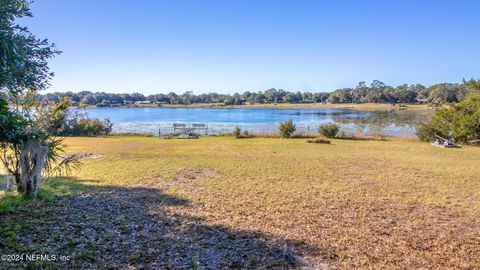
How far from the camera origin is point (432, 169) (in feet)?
41.3

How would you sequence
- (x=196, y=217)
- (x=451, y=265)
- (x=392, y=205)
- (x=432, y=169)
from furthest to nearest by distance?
(x=432, y=169), (x=392, y=205), (x=196, y=217), (x=451, y=265)

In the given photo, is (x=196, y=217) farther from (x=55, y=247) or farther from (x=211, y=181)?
(x=211, y=181)

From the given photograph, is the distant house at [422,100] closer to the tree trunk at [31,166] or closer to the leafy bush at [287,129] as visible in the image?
the leafy bush at [287,129]

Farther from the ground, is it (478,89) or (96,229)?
(478,89)

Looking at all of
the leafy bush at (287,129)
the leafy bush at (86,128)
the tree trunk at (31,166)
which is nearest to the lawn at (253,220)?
the tree trunk at (31,166)

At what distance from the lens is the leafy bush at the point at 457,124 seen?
928 inches

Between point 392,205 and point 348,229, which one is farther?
point 392,205

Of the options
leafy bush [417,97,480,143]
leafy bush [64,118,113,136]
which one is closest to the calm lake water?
leafy bush [64,118,113,136]

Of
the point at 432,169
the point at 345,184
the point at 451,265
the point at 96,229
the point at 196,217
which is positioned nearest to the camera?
the point at 451,265

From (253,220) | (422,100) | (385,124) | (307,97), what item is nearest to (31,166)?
(253,220)

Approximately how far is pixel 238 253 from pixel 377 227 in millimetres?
3032

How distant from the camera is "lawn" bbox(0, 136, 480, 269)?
462cm

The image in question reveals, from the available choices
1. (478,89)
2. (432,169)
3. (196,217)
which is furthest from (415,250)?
(478,89)

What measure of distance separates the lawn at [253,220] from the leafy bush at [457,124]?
49.2 ft
